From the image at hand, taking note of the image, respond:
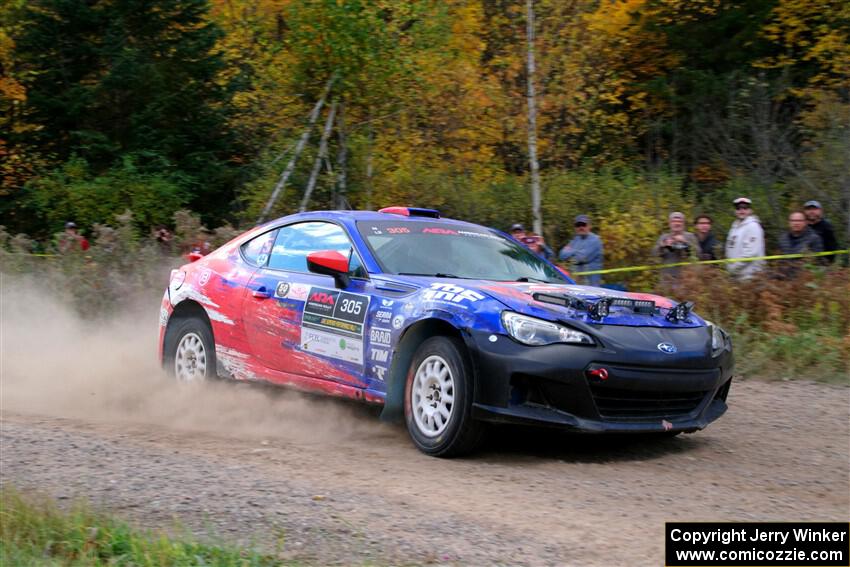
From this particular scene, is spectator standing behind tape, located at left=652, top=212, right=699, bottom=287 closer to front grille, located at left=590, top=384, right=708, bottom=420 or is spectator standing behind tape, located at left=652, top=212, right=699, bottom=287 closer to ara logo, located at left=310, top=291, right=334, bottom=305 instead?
front grille, located at left=590, top=384, right=708, bottom=420

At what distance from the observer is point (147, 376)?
9844 mm

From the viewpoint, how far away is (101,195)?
79.8 ft

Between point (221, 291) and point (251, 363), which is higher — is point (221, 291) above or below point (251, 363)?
above

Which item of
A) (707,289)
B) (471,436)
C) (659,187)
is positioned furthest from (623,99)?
(471,436)

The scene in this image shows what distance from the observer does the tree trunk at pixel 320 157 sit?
1998 cm

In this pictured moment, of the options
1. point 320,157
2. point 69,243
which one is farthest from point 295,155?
point 69,243

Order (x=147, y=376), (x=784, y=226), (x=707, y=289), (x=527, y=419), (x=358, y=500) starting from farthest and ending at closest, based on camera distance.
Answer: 1. (x=784, y=226)
2. (x=707, y=289)
3. (x=147, y=376)
4. (x=527, y=419)
5. (x=358, y=500)

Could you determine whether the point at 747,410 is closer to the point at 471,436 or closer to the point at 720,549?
the point at 471,436

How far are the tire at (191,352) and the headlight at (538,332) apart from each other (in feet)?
10.4

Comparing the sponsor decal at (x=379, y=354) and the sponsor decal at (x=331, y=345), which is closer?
the sponsor decal at (x=379, y=354)

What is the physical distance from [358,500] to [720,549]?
6.05ft

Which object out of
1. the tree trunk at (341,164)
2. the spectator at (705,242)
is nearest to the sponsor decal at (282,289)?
the spectator at (705,242)

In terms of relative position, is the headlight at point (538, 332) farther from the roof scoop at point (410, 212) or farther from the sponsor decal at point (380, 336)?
the roof scoop at point (410, 212)

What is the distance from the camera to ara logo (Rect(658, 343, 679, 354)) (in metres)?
6.41
